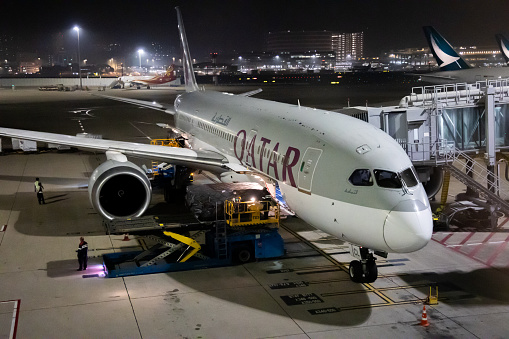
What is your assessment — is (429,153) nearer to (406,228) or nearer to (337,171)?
(337,171)

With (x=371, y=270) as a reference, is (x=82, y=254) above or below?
above

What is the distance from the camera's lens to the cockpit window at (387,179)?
12859 millimetres

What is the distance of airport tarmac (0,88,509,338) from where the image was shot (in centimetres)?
1244

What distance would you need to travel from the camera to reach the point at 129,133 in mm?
47719

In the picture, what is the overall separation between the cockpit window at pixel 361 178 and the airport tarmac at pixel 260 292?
290cm

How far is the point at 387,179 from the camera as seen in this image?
12.9 m

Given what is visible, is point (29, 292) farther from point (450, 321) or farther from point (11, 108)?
point (11, 108)

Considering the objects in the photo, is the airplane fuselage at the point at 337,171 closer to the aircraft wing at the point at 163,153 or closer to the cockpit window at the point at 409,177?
the cockpit window at the point at 409,177

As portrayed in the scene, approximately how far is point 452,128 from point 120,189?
11.9 meters

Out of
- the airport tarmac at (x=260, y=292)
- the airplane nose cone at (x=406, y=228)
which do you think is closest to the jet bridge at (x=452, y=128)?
the airport tarmac at (x=260, y=292)

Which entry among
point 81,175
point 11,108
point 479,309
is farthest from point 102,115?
point 479,309

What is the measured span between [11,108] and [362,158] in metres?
68.8

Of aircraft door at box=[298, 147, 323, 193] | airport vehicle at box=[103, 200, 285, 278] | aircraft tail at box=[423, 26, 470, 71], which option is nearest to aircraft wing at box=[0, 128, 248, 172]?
airport vehicle at box=[103, 200, 285, 278]

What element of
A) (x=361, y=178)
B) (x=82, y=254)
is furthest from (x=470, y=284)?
(x=82, y=254)
